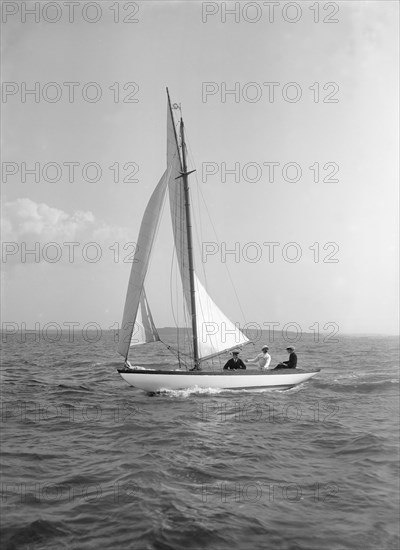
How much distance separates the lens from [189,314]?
22.9 metres

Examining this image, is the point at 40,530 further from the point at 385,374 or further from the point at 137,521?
the point at 385,374

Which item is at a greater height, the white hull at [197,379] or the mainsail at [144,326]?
the mainsail at [144,326]

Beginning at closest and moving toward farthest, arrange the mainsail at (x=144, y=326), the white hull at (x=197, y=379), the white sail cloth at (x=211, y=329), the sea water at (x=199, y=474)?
the sea water at (x=199, y=474), the white hull at (x=197, y=379), the mainsail at (x=144, y=326), the white sail cloth at (x=211, y=329)

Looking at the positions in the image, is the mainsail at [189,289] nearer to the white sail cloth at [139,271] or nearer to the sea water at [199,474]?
the white sail cloth at [139,271]

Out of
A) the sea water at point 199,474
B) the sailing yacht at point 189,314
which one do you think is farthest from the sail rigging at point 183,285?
the sea water at point 199,474

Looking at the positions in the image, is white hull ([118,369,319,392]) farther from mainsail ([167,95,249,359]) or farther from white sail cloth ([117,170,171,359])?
mainsail ([167,95,249,359])

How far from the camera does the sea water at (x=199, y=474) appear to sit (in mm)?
7375

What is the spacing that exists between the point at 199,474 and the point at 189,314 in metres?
12.7

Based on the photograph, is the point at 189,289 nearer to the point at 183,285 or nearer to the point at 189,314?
the point at 183,285

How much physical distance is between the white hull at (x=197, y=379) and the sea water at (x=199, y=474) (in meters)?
0.70

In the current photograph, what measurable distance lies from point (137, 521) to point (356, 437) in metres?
8.63

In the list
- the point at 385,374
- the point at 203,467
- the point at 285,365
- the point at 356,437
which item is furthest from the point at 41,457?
the point at 385,374

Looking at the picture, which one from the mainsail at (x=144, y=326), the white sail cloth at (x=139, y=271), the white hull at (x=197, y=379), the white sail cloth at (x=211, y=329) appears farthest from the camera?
the white sail cloth at (x=211, y=329)

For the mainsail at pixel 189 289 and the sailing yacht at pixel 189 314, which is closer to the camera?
the sailing yacht at pixel 189 314
